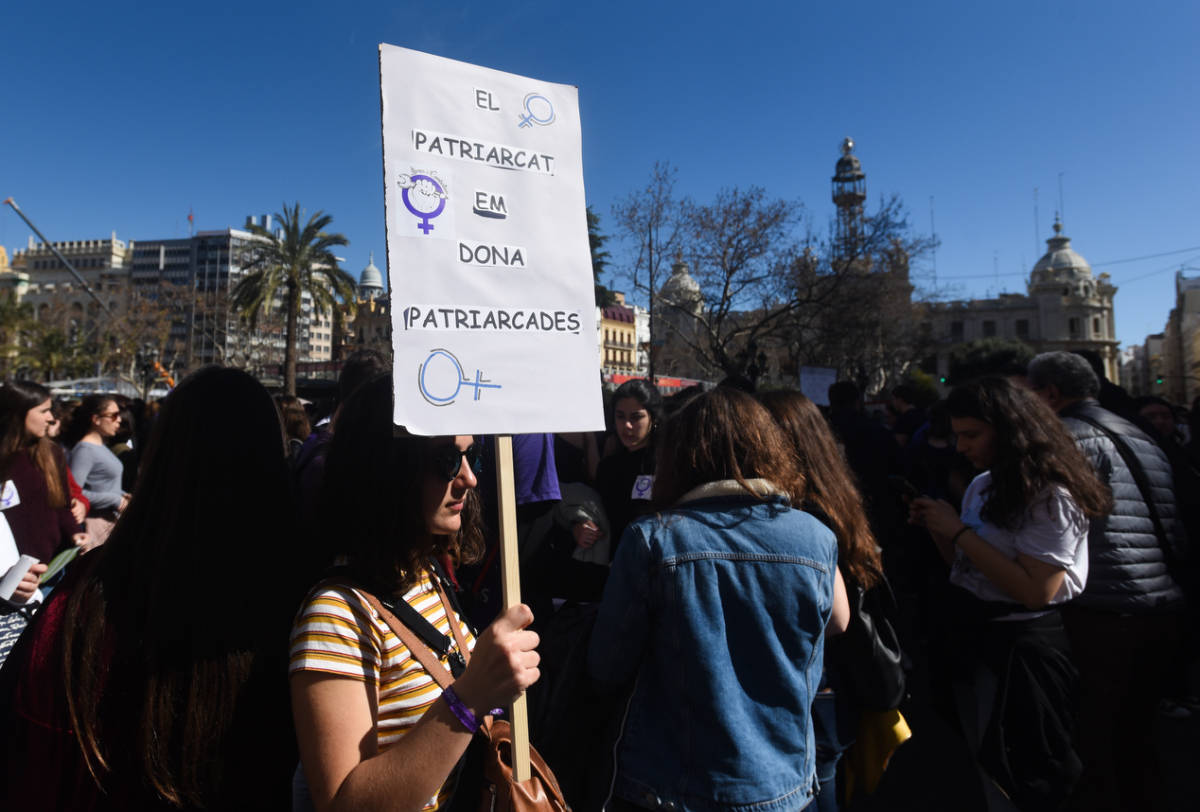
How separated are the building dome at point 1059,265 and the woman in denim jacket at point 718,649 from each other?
317 feet

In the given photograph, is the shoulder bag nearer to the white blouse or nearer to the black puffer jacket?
the white blouse

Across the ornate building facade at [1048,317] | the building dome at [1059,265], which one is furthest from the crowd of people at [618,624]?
the building dome at [1059,265]

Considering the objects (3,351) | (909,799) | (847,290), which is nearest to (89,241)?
(3,351)

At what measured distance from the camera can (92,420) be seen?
18.1ft

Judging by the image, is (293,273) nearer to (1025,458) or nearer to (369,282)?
(1025,458)

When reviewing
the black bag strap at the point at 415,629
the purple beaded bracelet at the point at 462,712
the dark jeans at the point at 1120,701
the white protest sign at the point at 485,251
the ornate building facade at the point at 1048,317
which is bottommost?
the dark jeans at the point at 1120,701

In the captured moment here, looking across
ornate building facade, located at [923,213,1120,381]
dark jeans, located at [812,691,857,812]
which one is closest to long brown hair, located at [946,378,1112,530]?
dark jeans, located at [812,691,857,812]

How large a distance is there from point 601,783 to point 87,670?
1.18 meters

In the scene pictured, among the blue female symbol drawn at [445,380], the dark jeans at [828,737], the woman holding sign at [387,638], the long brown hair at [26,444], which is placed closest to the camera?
the woman holding sign at [387,638]

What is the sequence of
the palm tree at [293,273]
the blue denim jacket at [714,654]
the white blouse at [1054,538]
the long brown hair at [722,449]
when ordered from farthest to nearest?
1. the palm tree at [293,273]
2. the white blouse at [1054,538]
3. the long brown hair at [722,449]
4. the blue denim jacket at [714,654]

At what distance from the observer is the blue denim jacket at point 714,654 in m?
1.77

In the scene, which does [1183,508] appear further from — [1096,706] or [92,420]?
[92,420]

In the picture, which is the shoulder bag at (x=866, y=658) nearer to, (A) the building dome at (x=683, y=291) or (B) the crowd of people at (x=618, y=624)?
(B) the crowd of people at (x=618, y=624)

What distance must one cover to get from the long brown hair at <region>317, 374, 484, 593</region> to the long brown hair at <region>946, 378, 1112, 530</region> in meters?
2.04
